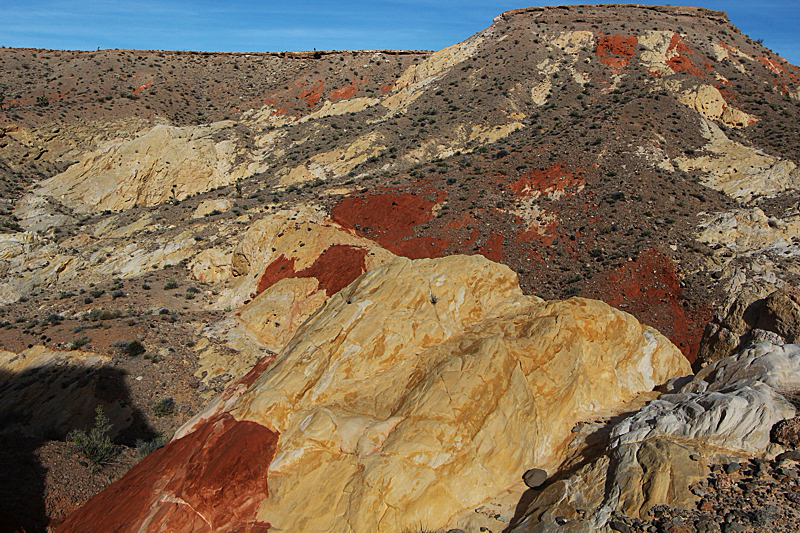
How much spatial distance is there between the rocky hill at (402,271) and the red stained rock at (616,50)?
0.38 metres

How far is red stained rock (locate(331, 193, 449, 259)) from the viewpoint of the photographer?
28594 millimetres

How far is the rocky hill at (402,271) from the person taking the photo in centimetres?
956

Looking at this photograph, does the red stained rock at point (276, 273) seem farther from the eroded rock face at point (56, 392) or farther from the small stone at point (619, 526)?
the small stone at point (619, 526)

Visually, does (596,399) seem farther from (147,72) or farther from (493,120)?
(147,72)

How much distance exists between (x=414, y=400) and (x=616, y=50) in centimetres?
4882

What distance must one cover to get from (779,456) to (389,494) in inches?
261

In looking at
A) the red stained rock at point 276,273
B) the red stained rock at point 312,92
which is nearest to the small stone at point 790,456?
the red stained rock at point 276,273

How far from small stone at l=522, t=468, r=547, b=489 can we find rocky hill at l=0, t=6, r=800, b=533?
207mm

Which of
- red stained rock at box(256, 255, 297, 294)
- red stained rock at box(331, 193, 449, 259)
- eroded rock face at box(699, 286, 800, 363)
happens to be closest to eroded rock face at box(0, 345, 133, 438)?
red stained rock at box(256, 255, 297, 294)

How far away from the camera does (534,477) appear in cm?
965

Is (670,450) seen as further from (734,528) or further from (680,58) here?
(680,58)

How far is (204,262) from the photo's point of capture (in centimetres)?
3111

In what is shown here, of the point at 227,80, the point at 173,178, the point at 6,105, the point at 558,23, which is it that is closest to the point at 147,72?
the point at 227,80

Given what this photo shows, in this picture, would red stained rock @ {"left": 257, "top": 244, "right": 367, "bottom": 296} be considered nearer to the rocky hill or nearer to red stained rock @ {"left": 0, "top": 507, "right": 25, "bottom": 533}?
the rocky hill
